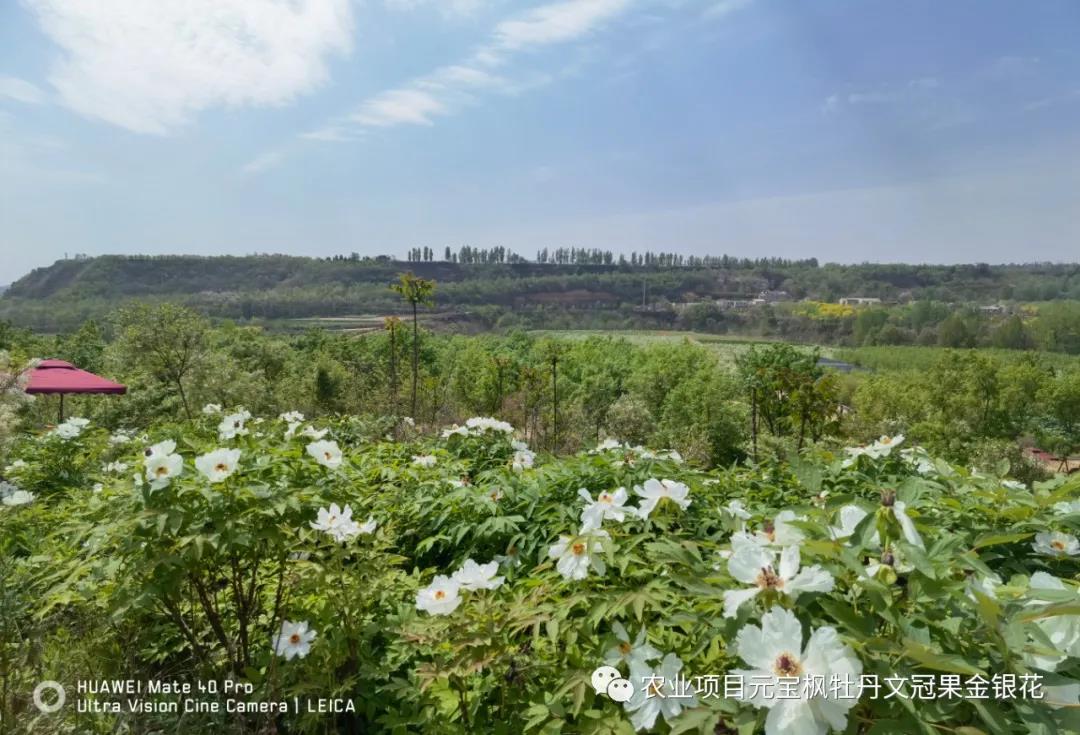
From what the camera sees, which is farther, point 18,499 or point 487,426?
point 487,426

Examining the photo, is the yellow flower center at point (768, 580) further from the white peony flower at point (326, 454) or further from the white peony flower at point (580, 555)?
the white peony flower at point (326, 454)

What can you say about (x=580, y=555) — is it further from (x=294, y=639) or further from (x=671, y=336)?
(x=671, y=336)

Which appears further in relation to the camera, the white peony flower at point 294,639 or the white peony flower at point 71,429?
the white peony flower at point 71,429

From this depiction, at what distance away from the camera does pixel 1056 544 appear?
4.88 feet

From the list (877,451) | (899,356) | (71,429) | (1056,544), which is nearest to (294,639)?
(1056,544)

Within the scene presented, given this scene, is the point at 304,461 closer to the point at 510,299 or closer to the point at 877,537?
the point at 877,537

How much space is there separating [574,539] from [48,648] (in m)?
1.85

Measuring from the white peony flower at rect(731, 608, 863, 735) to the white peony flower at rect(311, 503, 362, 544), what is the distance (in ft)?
4.01

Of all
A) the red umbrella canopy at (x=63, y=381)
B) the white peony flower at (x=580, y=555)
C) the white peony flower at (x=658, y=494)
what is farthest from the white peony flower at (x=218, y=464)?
the red umbrella canopy at (x=63, y=381)

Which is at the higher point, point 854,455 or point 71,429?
point 854,455

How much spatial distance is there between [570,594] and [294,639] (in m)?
0.85

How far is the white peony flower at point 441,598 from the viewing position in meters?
1.40

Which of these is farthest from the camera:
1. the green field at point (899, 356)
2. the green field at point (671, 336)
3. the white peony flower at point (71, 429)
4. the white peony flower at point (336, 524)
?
the green field at point (671, 336)

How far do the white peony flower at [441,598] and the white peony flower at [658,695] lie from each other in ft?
1.65
